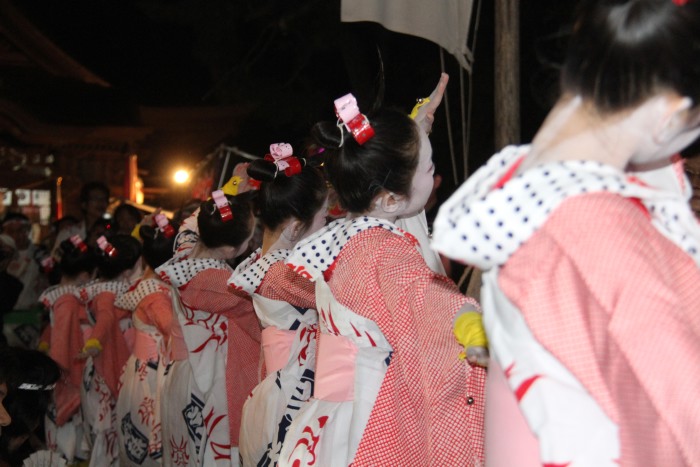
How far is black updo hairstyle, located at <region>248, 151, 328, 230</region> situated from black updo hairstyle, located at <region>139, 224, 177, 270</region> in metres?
2.32

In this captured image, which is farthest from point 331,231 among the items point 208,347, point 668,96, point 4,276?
point 4,276

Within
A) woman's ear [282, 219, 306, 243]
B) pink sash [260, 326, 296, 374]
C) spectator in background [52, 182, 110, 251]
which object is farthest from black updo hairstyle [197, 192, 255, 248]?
spectator in background [52, 182, 110, 251]

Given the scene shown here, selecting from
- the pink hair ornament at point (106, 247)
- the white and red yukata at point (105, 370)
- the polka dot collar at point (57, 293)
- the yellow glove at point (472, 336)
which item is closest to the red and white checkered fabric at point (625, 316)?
the yellow glove at point (472, 336)

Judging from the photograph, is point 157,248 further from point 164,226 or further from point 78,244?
point 78,244

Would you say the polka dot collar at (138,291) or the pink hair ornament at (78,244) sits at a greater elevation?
the polka dot collar at (138,291)

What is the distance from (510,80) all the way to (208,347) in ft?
8.72

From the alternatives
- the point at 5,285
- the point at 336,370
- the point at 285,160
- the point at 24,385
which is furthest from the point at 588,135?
the point at 5,285

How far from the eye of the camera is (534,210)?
1804mm

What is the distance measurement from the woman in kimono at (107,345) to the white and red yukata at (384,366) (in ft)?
13.7

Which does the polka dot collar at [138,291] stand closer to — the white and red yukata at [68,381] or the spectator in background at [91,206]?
the white and red yukata at [68,381]

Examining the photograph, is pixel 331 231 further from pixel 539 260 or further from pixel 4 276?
pixel 4 276

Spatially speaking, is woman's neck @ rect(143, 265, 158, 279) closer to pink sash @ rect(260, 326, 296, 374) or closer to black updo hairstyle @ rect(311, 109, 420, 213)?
pink sash @ rect(260, 326, 296, 374)

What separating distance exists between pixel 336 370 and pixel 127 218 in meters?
6.90

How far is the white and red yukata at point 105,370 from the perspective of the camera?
719 cm
